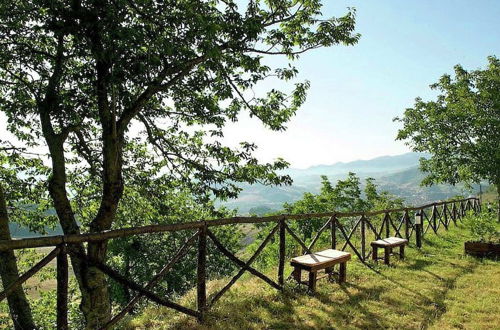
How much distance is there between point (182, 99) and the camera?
1003 centimetres

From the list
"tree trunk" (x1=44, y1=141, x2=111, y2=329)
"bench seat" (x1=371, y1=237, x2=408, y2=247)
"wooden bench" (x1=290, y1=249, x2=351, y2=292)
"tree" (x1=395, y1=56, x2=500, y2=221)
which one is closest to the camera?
"tree trunk" (x1=44, y1=141, x2=111, y2=329)

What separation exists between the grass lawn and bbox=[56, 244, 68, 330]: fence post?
1866 millimetres

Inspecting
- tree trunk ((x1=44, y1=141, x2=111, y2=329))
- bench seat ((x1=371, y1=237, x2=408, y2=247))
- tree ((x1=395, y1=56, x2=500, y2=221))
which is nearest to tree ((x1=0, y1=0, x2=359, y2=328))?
tree trunk ((x1=44, y1=141, x2=111, y2=329))

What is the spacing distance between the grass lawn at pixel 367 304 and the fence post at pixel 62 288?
187 centimetres

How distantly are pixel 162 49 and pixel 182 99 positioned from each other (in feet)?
14.0

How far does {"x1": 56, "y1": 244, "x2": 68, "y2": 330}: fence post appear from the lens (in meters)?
4.64

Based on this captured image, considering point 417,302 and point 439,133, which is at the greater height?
point 439,133

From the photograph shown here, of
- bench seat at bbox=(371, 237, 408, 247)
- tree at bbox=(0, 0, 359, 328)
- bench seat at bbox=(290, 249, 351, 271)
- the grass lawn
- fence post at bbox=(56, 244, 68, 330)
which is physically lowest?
the grass lawn

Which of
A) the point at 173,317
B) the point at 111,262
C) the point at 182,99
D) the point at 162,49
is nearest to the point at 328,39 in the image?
the point at 182,99

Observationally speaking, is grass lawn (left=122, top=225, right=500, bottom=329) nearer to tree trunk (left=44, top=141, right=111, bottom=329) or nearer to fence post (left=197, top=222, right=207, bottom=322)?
fence post (left=197, top=222, right=207, bottom=322)

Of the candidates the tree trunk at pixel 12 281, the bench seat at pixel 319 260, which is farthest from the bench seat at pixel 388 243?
the tree trunk at pixel 12 281

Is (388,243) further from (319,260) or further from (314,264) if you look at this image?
(314,264)

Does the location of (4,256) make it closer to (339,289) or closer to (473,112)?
(339,289)

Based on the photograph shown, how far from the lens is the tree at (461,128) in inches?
802
